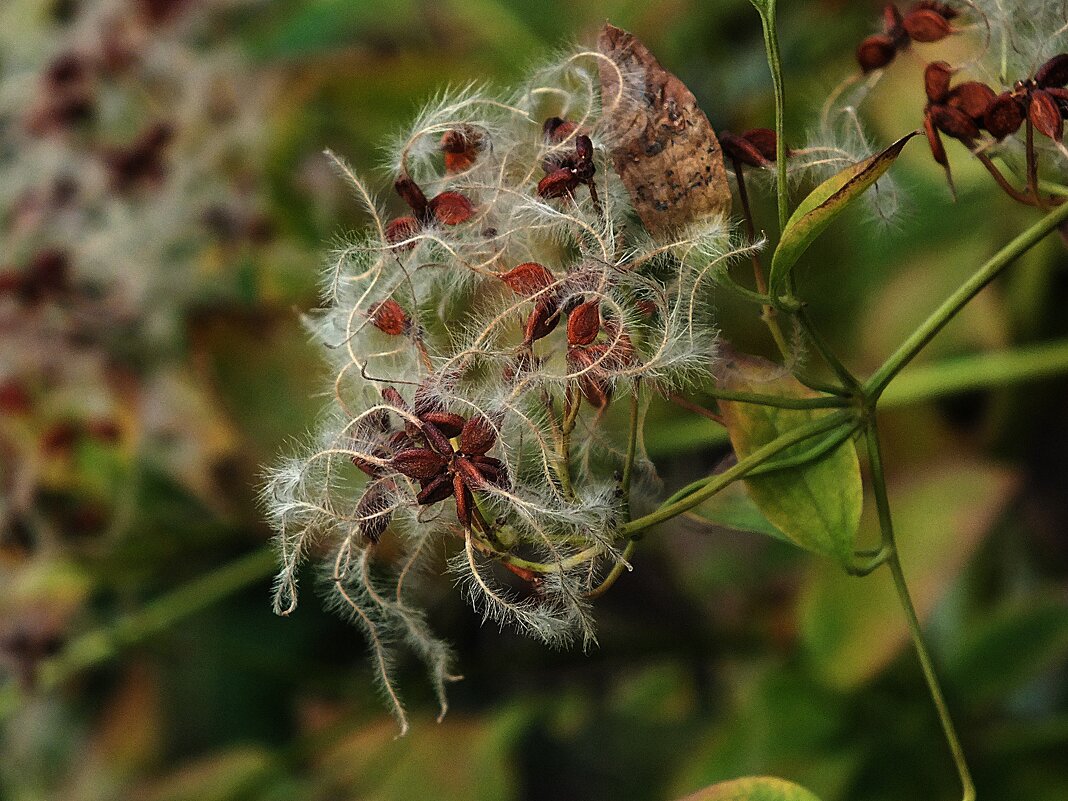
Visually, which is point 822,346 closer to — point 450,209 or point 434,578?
point 450,209

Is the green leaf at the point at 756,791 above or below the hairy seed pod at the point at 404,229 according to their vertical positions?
below

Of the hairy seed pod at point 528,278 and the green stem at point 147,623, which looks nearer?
the hairy seed pod at point 528,278

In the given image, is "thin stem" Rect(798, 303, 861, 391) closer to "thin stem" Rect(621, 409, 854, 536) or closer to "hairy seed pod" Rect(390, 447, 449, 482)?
"thin stem" Rect(621, 409, 854, 536)

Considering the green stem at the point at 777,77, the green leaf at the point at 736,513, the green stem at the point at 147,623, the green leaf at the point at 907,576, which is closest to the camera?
the green stem at the point at 777,77

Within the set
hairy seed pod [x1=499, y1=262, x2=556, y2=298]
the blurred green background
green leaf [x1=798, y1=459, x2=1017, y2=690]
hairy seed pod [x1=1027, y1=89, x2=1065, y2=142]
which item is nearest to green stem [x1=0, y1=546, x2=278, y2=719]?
the blurred green background

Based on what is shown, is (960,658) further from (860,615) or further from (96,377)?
(96,377)

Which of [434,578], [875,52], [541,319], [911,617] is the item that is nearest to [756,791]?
[911,617]

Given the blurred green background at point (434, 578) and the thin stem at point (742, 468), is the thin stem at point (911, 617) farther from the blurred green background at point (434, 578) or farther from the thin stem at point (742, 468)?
the blurred green background at point (434, 578)

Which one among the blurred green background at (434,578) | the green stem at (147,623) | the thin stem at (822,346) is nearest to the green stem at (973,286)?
the thin stem at (822,346)
